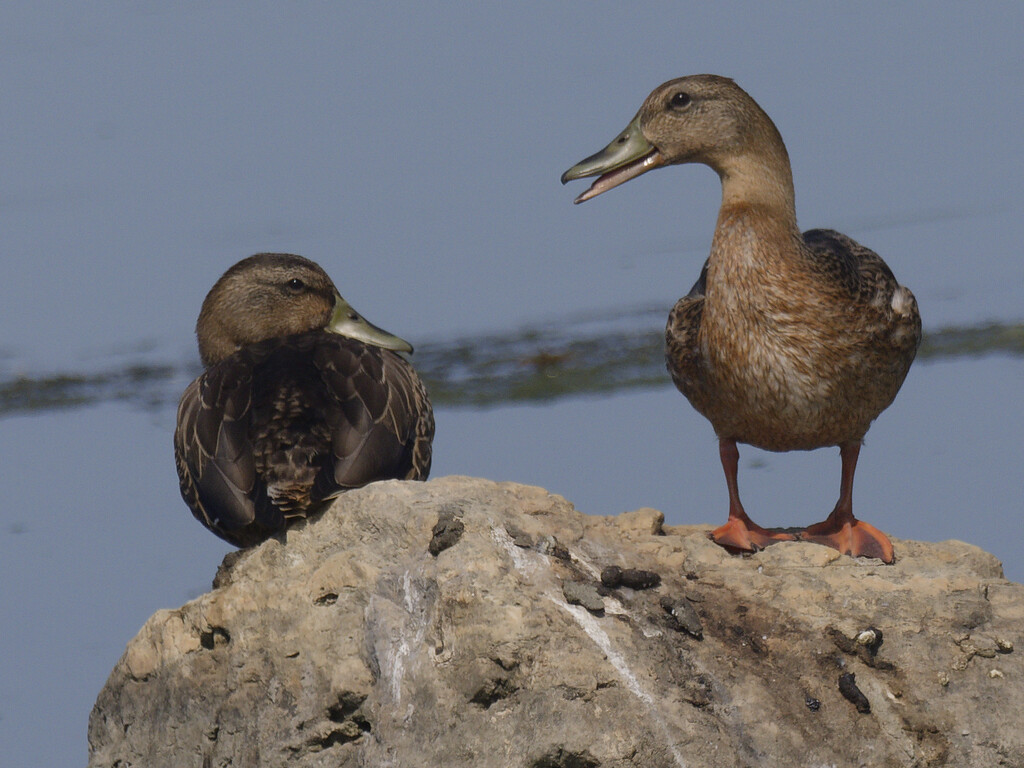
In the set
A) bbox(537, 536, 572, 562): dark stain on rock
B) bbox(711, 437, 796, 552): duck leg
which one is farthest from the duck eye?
bbox(537, 536, 572, 562): dark stain on rock

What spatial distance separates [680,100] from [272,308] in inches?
76.5

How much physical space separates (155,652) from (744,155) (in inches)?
111

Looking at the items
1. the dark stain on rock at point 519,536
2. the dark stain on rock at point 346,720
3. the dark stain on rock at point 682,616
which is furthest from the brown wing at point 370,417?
the dark stain on rock at point 682,616

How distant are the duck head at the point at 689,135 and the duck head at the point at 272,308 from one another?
1225 mm

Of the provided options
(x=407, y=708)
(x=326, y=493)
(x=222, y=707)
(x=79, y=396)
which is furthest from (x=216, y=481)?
(x=79, y=396)

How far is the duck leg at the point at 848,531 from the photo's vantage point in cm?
560

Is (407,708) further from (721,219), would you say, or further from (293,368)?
(721,219)

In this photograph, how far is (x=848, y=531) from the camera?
578cm

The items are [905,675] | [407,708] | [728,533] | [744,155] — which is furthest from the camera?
[744,155]

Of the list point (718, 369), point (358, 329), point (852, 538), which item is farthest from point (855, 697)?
point (358, 329)

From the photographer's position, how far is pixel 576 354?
1095 centimetres

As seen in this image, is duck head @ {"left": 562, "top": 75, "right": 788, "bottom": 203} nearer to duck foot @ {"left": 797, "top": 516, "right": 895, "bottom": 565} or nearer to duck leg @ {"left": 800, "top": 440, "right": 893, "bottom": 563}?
duck leg @ {"left": 800, "top": 440, "right": 893, "bottom": 563}

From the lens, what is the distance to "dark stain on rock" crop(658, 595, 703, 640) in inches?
177

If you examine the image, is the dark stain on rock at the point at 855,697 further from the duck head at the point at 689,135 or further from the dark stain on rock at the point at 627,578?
the duck head at the point at 689,135
